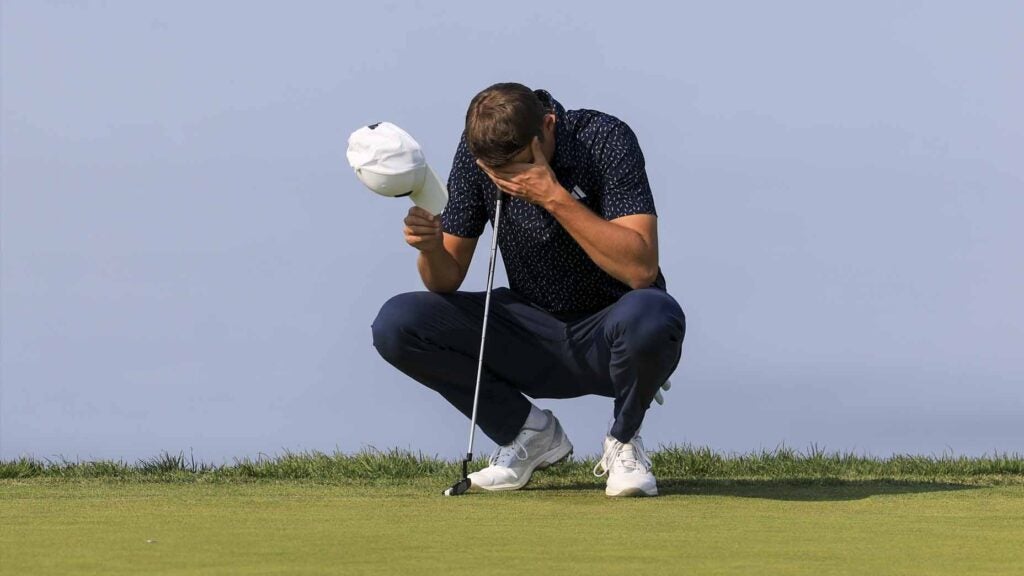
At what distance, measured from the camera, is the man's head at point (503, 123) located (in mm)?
3998

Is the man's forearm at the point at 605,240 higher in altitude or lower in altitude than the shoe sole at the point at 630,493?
higher

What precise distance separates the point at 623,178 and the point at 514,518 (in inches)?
46.2

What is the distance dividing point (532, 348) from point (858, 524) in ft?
4.47

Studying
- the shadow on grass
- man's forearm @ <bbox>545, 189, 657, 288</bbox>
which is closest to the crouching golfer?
man's forearm @ <bbox>545, 189, 657, 288</bbox>

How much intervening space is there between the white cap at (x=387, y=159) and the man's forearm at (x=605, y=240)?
45cm

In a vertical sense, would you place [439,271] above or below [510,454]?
above

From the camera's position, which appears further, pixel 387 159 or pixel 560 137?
pixel 560 137

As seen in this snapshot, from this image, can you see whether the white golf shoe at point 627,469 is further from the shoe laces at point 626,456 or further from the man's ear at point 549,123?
the man's ear at point 549,123

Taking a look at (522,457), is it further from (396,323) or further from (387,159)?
(387,159)

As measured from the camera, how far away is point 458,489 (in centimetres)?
432

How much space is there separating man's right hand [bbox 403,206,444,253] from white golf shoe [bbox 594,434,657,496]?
87 cm

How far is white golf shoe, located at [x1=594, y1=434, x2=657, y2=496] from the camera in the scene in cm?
425

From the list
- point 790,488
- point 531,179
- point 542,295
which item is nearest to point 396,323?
point 542,295

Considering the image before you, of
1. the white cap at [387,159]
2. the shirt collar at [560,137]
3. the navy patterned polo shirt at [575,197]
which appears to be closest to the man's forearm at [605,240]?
the navy patterned polo shirt at [575,197]
